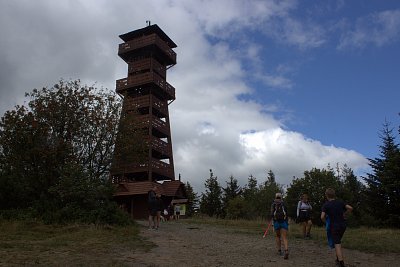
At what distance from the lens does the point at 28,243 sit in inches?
484

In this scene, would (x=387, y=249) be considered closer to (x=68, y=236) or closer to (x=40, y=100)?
(x=68, y=236)

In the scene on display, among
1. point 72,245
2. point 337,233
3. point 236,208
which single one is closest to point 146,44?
point 236,208

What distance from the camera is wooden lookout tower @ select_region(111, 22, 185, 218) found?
129 ft

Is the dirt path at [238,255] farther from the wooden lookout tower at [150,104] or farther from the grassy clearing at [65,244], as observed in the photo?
the wooden lookout tower at [150,104]

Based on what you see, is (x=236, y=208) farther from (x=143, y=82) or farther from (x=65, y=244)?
(x=65, y=244)

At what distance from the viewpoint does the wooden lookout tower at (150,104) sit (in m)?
39.4

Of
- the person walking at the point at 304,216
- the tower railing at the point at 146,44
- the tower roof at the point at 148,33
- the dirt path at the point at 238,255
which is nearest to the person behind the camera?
the dirt path at the point at 238,255

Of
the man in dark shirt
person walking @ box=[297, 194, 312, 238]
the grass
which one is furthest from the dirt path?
person walking @ box=[297, 194, 312, 238]

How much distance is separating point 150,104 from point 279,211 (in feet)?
106

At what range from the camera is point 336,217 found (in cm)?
959

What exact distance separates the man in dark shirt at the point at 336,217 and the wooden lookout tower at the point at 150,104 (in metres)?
29.0

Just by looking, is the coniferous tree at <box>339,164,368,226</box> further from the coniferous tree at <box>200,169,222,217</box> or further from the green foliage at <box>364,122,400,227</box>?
the coniferous tree at <box>200,169,222,217</box>

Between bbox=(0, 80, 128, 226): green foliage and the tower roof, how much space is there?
22.6 meters

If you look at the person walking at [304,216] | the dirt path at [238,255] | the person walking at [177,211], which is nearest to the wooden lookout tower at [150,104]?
the person walking at [177,211]
